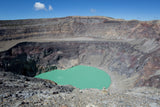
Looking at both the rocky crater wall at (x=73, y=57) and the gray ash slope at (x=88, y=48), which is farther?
the rocky crater wall at (x=73, y=57)

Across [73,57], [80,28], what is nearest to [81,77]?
[73,57]

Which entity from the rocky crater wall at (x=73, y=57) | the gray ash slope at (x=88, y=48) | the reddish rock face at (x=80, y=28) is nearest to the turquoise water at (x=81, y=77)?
the gray ash slope at (x=88, y=48)

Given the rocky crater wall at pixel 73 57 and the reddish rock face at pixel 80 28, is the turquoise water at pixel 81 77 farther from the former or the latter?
the reddish rock face at pixel 80 28

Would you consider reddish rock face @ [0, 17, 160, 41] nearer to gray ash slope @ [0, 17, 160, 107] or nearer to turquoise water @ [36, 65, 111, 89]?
gray ash slope @ [0, 17, 160, 107]

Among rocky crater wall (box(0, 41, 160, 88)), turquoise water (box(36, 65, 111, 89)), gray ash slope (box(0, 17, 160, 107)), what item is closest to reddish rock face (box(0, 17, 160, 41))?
gray ash slope (box(0, 17, 160, 107))

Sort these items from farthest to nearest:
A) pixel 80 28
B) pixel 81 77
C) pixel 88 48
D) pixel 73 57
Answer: pixel 80 28, pixel 88 48, pixel 73 57, pixel 81 77

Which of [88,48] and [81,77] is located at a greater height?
[88,48]

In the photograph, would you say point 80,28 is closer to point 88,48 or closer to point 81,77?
point 88,48

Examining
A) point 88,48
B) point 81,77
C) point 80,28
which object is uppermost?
point 80,28
